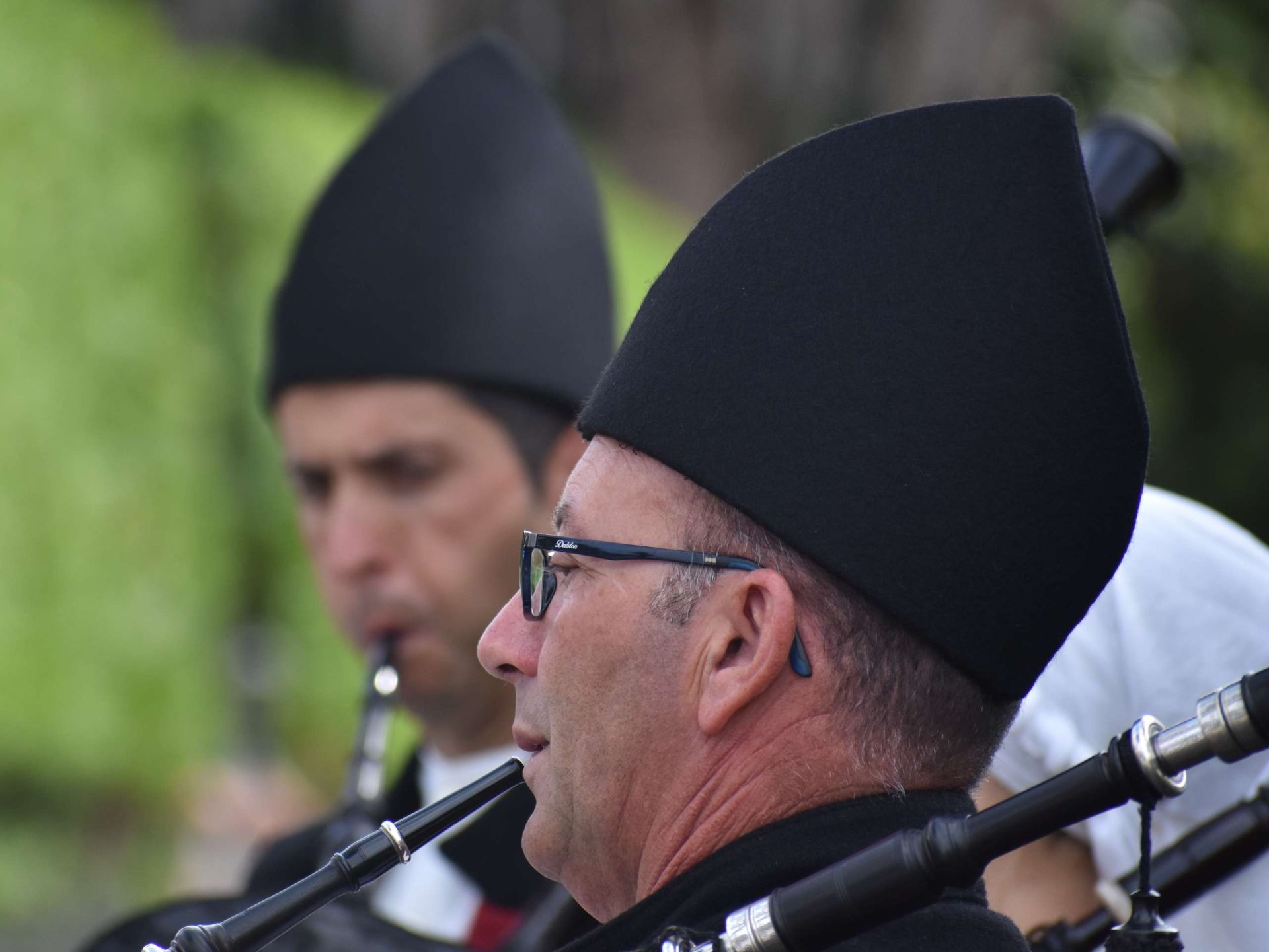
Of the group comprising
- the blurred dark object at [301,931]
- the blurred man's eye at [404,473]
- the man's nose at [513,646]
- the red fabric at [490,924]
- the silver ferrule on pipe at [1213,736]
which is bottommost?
the silver ferrule on pipe at [1213,736]

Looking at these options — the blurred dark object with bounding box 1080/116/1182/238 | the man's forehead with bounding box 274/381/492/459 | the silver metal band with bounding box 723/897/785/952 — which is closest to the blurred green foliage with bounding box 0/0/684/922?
the man's forehead with bounding box 274/381/492/459

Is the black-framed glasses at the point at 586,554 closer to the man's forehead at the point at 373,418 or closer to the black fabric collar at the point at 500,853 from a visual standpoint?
the black fabric collar at the point at 500,853

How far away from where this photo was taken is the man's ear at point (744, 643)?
187 centimetres

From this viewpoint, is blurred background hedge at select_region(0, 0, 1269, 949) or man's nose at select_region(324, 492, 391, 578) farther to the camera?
blurred background hedge at select_region(0, 0, 1269, 949)

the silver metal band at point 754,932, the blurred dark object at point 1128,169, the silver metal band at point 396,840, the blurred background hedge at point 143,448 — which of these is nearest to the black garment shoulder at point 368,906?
the silver metal band at point 396,840

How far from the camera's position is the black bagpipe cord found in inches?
64.7

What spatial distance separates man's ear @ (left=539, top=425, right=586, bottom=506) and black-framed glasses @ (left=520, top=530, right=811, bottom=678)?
148cm

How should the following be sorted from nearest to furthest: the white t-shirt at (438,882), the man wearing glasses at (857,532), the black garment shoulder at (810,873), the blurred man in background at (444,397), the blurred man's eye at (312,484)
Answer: the black garment shoulder at (810,873) < the man wearing glasses at (857,532) < the white t-shirt at (438,882) < the blurred man in background at (444,397) < the blurred man's eye at (312,484)

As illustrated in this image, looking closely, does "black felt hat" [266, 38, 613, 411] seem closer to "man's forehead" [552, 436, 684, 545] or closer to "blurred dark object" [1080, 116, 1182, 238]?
"blurred dark object" [1080, 116, 1182, 238]

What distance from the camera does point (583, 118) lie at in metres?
10.9

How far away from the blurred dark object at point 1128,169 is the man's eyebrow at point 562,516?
4.82 feet

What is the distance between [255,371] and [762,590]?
5.27 metres

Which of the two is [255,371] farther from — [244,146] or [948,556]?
[948,556]

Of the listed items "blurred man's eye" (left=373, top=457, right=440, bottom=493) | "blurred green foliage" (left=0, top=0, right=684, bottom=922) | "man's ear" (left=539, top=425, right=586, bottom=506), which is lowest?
"man's ear" (left=539, top=425, right=586, bottom=506)
